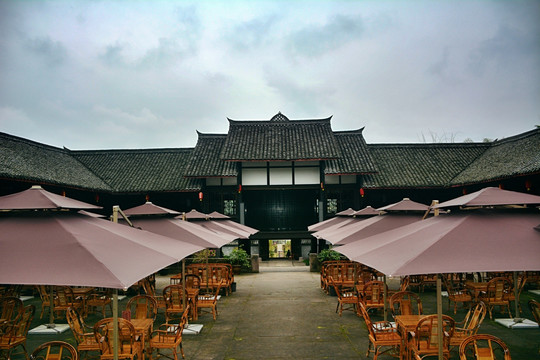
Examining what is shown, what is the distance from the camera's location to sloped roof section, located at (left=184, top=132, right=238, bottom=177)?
22252 millimetres

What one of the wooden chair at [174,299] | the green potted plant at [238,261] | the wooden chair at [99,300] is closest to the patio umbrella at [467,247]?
the wooden chair at [174,299]

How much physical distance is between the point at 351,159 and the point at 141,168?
13.7 meters

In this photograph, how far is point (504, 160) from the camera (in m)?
20.1

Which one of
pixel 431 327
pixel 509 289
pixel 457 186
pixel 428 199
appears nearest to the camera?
pixel 431 327

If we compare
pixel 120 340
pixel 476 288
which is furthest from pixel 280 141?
pixel 120 340

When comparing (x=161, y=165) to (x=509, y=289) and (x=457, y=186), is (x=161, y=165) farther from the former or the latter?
(x=509, y=289)

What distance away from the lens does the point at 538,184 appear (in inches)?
606

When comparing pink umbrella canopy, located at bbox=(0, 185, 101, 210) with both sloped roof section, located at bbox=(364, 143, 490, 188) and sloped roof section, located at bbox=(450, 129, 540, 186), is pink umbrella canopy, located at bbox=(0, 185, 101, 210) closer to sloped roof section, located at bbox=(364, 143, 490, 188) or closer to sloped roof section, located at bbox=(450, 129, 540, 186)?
sloped roof section, located at bbox=(450, 129, 540, 186)

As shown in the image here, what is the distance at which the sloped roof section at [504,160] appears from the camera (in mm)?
16980

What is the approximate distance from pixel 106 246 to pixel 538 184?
55.0 feet

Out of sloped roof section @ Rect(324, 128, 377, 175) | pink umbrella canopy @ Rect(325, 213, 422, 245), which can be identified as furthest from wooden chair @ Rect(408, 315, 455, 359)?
sloped roof section @ Rect(324, 128, 377, 175)

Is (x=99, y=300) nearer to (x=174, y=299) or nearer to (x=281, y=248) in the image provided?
(x=174, y=299)

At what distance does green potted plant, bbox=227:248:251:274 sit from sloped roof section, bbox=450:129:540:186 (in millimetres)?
11913

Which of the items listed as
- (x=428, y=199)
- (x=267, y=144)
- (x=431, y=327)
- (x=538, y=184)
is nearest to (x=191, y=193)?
(x=267, y=144)
